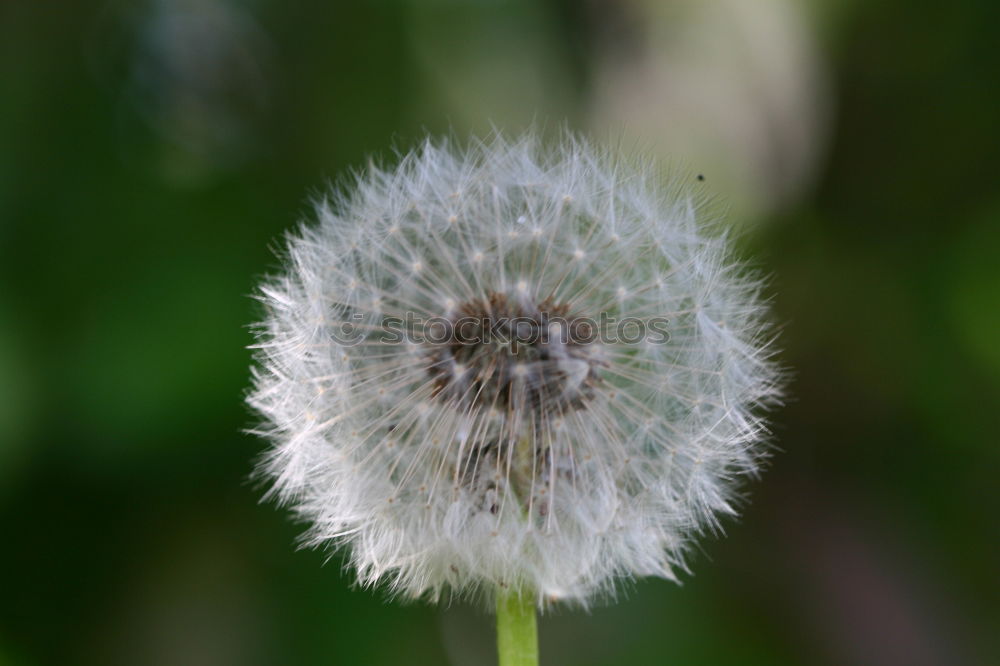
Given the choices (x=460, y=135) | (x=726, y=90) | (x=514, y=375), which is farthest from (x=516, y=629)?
(x=726, y=90)

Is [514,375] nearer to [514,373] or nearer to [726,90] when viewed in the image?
[514,373]

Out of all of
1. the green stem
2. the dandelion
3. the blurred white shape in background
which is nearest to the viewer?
the green stem

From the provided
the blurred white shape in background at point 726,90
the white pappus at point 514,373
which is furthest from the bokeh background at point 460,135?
the white pappus at point 514,373

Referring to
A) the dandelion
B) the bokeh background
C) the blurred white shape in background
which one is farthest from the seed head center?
the blurred white shape in background

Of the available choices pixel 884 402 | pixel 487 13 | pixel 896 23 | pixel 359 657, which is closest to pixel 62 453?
pixel 359 657

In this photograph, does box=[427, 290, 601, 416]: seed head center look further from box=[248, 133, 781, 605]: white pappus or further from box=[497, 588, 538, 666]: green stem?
box=[497, 588, 538, 666]: green stem

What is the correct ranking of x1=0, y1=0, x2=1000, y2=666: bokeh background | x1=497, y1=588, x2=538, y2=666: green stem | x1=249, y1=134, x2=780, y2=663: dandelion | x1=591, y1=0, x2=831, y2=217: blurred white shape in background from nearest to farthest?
x1=497, y1=588, x2=538, y2=666: green stem → x1=249, y1=134, x2=780, y2=663: dandelion → x1=0, y1=0, x2=1000, y2=666: bokeh background → x1=591, y1=0, x2=831, y2=217: blurred white shape in background
